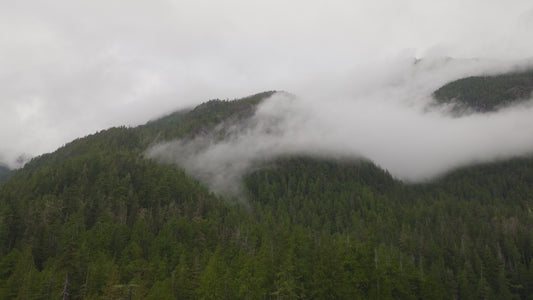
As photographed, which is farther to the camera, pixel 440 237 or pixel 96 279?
A: pixel 440 237

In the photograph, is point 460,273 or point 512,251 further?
point 512,251

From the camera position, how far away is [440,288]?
7106cm

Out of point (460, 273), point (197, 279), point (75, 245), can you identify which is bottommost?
point (460, 273)

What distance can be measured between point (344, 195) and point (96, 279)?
15544 cm

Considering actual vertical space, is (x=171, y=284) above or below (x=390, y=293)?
above

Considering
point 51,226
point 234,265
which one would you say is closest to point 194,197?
point 51,226

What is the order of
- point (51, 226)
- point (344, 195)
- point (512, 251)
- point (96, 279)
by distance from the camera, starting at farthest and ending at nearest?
point (344, 195), point (512, 251), point (51, 226), point (96, 279)

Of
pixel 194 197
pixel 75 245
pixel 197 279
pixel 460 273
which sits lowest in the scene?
pixel 460 273

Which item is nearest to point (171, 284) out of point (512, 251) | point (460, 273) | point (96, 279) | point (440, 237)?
point (96, 279)

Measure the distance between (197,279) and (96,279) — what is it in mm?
19962

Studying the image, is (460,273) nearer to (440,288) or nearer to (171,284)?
(440,288)

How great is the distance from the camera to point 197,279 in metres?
68.2

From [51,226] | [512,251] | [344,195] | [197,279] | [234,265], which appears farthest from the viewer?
[344,195]

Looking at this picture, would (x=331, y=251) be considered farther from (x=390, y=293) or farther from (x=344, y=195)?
(x=344, y=195)
